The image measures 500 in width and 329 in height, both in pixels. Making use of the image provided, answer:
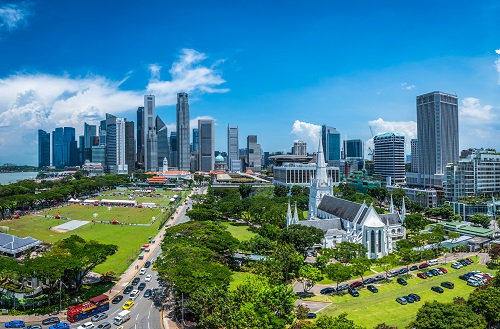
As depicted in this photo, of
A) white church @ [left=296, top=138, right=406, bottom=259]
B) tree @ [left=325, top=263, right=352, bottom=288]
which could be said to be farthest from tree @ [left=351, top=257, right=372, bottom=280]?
white church @ [left=296, top=138, right=406, bottom=259]

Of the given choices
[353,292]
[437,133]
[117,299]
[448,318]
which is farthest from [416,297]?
[437,133]

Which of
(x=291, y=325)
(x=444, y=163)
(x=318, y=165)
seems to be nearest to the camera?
(x=291, y=325)

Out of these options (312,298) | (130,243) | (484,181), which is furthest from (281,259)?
(484,181)

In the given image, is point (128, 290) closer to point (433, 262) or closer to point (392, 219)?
point (433, 262)

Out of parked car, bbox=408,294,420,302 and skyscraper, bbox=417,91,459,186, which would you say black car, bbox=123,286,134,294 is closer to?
parked car, bbox=408,294,420,302

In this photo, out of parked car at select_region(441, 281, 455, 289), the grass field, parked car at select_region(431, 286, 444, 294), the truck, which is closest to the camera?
the truck

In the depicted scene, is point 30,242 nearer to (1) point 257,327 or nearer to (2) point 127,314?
(2) point 127,314
